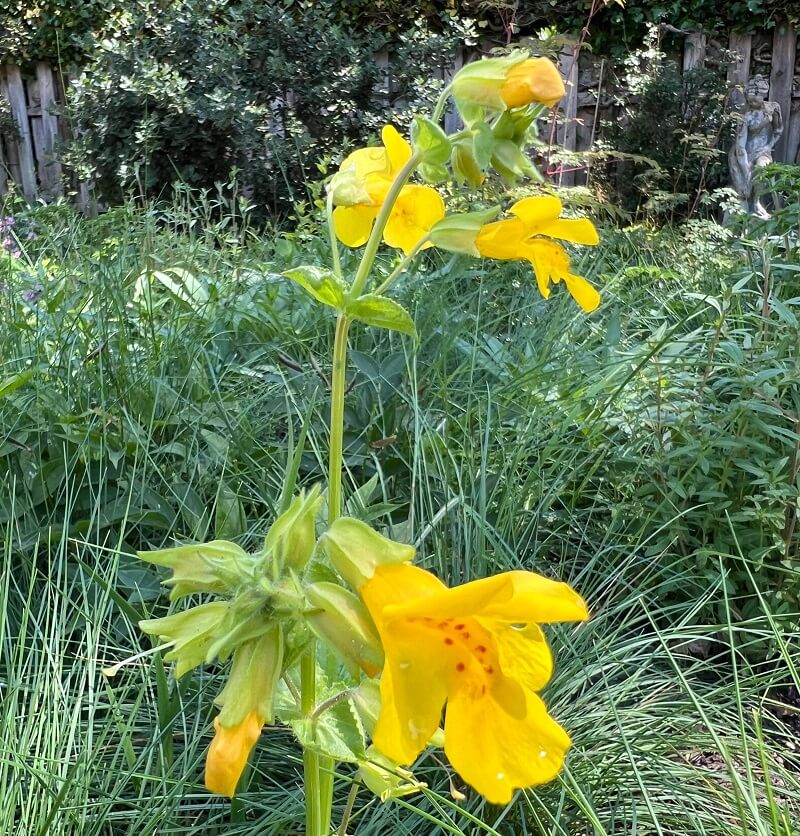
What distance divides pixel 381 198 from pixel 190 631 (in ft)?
1.31

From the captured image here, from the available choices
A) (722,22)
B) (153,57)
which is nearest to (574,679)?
(153,57)

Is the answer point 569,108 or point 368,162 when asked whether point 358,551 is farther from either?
point 569,108

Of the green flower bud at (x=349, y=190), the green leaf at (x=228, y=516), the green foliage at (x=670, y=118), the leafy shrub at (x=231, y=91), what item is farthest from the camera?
the green foliage at (x=670, y=118)

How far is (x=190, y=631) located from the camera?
0.59m

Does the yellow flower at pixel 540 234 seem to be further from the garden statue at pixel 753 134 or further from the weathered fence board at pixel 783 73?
the weathered fence board at pixel 783 73

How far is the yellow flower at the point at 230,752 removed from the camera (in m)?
0.56

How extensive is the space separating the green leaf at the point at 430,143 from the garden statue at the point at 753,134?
4125mm

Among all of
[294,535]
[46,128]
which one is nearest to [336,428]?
[294,535]

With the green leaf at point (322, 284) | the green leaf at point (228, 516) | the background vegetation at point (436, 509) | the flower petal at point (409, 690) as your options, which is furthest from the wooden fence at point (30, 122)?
the flower petal at point (409, 690)

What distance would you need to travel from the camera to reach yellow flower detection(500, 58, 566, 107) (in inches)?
23.0

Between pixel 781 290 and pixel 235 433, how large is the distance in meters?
1.47

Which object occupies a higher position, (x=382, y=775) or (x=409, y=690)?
(x=409, y=690)

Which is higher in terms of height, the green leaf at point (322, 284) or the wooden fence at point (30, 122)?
the wooden fence at point (30, 122)

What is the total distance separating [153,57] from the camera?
166 inches
